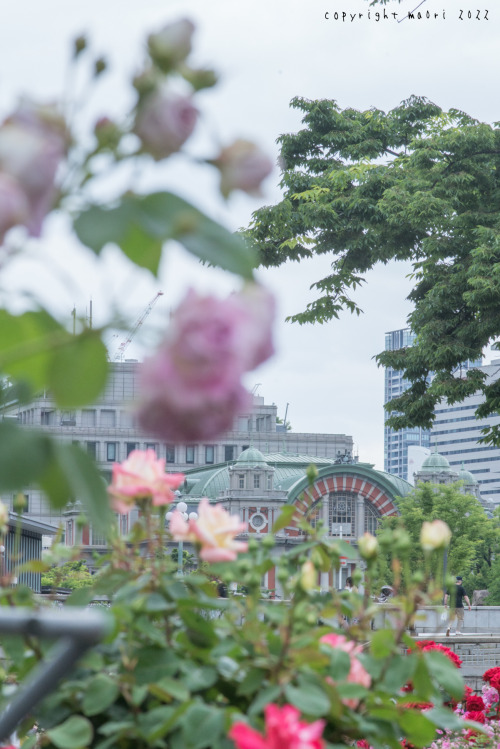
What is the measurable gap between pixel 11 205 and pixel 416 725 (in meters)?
1.14

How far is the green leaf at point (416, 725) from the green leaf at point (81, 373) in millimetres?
955

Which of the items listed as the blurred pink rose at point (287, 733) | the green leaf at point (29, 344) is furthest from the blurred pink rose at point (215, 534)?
the green leaf at point (29, 344)

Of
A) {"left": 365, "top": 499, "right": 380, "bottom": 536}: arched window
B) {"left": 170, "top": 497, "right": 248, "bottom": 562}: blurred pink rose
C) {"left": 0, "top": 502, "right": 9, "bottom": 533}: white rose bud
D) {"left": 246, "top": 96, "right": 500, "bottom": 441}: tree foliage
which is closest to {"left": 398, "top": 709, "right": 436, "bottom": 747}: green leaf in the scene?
{"left": 170, "top": 497, "right": 248, "bottom": 562}: blurred pink rose

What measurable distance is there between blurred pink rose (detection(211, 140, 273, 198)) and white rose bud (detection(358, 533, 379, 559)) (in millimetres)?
922

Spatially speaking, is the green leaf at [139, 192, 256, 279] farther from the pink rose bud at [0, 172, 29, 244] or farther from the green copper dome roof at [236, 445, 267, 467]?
the green copper dome roof at [236, 445, 267, 467]

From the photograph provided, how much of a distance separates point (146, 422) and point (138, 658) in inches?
34.3

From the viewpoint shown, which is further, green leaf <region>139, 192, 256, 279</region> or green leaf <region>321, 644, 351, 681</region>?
green leaf <region>321, 644, 351, 681</region>

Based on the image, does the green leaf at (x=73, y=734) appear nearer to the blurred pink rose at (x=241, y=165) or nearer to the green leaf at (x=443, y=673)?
the green leaf at (x=443, y=673)

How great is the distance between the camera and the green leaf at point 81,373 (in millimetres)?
906

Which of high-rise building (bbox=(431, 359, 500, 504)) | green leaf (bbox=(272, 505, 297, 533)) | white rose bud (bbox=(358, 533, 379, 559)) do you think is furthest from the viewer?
high-rise building (bbox=(431, 359, 500, 504))

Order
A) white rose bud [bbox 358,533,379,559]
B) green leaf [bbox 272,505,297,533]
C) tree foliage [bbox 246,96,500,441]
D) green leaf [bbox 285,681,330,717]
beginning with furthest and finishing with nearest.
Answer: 1. tree foliage [bbox 246,96,500,441]
2. green leaf [bbox 272,505,297,533]
3. white rose bud [bbox 358,533,379,559]
4. green leaf [bbox 285,681,330,717]

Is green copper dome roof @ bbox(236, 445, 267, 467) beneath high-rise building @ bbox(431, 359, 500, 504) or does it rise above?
beneath

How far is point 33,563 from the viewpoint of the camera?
1.97m

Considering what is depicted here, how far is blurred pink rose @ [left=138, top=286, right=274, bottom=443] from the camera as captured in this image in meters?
0.85
